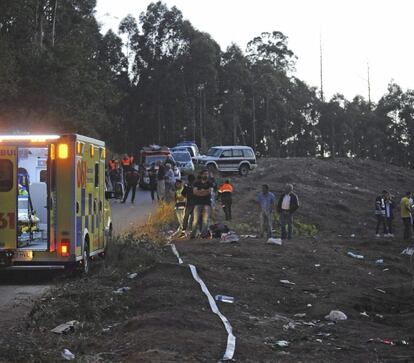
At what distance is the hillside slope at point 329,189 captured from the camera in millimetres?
35281

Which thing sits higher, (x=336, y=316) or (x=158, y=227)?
(x=158, y=227)

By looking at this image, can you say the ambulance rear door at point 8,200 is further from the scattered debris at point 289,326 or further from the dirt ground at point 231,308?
the scattered debris at point 289,326

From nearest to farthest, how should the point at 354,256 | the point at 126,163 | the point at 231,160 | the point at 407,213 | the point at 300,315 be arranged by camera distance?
the point at 300,315, the point at 354,256, the point at 407,213, the point at 126,163, the point at 231,160

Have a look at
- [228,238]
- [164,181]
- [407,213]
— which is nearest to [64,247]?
[228,238]

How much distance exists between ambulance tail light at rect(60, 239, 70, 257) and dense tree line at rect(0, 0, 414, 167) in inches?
806

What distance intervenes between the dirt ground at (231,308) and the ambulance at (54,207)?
0.67 meters

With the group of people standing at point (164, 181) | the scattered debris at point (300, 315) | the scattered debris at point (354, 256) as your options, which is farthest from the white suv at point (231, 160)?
the scattered debris at point (300, 315)

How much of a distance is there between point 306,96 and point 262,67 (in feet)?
38.2

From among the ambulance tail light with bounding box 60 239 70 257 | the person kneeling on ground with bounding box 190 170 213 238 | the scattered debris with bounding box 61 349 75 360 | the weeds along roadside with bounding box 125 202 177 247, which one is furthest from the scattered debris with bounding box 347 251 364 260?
the scattered debris with bounding box 61 349 75 360

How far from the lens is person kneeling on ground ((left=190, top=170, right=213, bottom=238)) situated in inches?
754

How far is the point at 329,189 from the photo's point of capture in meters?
45.4

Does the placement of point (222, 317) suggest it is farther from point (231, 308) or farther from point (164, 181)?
point (164, 181)

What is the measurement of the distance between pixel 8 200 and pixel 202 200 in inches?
287

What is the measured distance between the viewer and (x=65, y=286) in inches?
470
